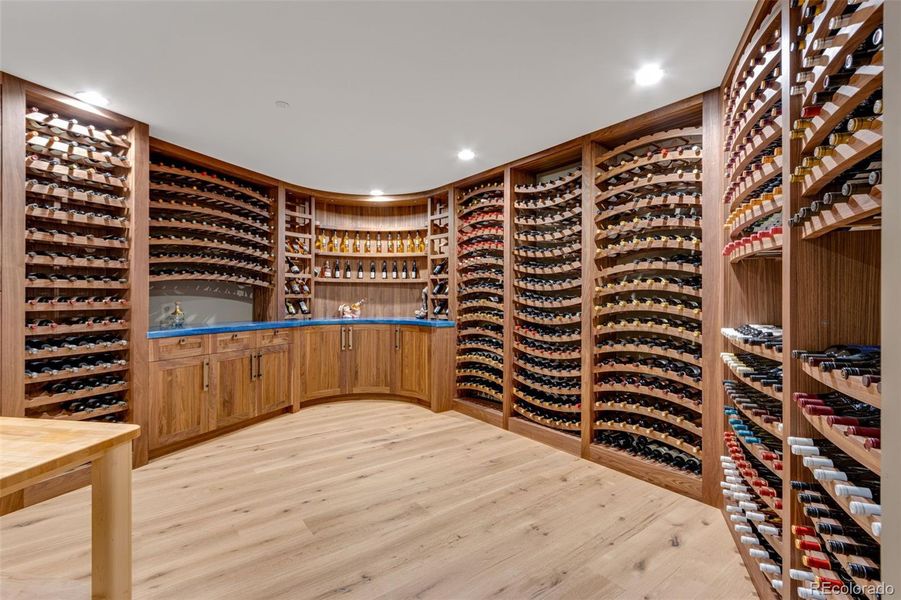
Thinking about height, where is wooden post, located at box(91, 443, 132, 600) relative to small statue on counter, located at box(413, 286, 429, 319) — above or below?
below

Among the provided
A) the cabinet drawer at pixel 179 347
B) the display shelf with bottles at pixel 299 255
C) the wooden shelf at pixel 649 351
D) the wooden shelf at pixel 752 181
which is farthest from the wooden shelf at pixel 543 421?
the cabinet drawer at pixel 179 347

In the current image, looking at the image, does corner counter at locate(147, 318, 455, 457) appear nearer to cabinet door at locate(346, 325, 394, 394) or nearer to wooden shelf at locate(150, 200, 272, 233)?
cabinet door at locate(346, 325, 394, 394)

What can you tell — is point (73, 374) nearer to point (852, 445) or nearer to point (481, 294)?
point (481, 294)

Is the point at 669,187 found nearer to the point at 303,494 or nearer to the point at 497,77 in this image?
the point at 497,77

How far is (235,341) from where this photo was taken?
3914 mm

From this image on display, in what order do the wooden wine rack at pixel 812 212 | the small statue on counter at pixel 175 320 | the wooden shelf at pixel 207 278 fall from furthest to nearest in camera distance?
the small statue on counter at pixel 175 320, the wooden shelf at pixel 207 278, the wooden wine rack at pixel 812 212

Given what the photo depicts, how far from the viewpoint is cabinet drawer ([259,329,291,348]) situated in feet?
13.8

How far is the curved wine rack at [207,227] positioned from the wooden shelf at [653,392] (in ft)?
12.2

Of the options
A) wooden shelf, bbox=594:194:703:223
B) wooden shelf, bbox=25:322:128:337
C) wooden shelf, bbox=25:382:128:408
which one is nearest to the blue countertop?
wooden shelf, bbox=25:322:128:337

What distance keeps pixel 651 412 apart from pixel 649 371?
0.99 ft

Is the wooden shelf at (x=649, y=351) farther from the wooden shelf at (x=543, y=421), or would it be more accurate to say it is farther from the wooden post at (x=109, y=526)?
the wooden post at (x=109, y=526)

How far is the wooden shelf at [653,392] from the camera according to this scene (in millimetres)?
2678

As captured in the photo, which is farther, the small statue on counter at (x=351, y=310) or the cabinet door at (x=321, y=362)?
the small statue on counter at (x=351, y=310)

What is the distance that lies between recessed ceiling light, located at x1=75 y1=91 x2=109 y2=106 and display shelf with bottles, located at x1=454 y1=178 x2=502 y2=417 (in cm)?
317
